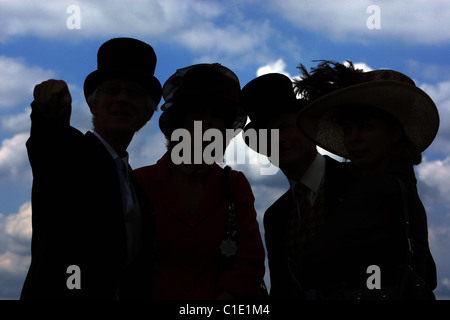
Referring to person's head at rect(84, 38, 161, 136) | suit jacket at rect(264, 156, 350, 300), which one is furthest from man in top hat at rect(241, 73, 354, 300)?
person's head at rect(84, 38, 161, 136)

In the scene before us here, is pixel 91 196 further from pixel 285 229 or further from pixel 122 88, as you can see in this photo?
pixel 285 229

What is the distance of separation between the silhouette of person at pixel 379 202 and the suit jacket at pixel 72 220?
1435mm

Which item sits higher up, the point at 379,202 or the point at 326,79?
the point at 326,79

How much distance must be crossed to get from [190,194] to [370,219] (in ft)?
6.06

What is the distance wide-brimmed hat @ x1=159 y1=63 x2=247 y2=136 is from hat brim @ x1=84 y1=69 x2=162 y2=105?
0.22 m

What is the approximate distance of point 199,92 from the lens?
450 cm

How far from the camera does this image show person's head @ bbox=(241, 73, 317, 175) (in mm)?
4754

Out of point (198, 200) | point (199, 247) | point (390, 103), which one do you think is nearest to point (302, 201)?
point (198, 200)

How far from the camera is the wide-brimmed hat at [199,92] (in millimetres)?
4504

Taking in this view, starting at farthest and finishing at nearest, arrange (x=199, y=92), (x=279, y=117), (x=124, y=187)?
(x=279, y=117), (x=199, y=92), (x=124, y=187)

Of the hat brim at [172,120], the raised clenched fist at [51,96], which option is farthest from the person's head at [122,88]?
the raised clenched fist at [51,96]

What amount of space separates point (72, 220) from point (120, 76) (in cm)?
139

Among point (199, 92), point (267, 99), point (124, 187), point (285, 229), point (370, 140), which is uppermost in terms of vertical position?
point (267, 99)
